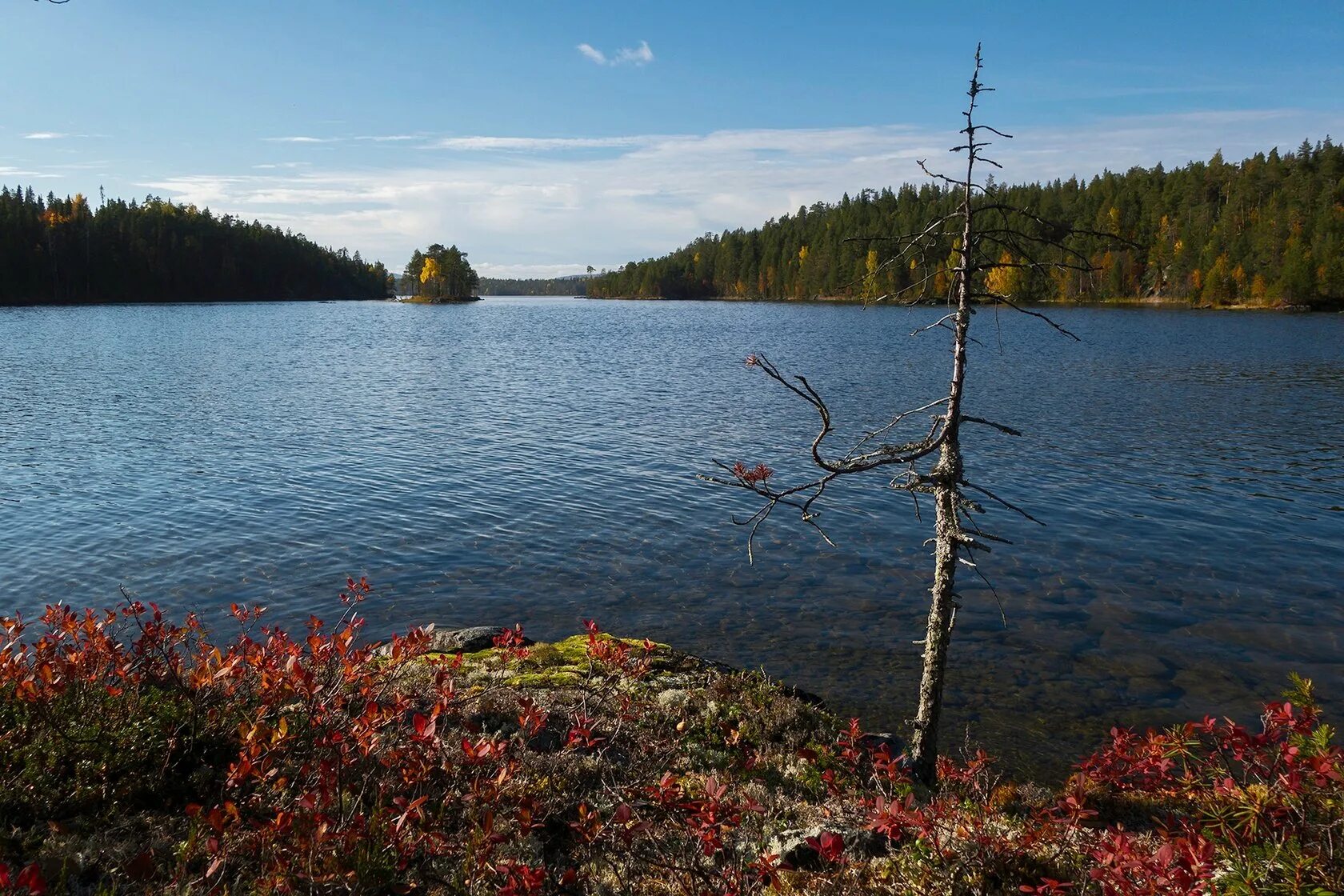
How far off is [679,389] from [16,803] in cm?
4117

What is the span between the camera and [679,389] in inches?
1809

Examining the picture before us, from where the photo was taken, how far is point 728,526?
20219 mm

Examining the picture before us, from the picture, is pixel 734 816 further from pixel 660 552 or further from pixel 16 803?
pixel 660 552

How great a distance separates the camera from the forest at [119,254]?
148 meters

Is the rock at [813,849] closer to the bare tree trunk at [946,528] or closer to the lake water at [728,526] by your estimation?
the bare tree trunk at [946,528]

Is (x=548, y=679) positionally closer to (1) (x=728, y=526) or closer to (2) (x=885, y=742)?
(2) (x=885, y=742)

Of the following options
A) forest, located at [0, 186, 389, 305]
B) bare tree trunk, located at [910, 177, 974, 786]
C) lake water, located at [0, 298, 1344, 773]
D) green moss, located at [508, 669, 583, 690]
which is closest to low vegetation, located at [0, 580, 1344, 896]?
bare tree trunk, located at [910, 177, 974, 786]

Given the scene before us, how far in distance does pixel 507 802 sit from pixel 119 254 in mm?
197625

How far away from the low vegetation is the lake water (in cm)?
456

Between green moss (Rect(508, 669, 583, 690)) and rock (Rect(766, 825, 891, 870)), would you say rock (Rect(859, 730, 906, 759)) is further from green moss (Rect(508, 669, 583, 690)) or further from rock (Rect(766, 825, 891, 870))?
green moss (Rect(508, 669, 583, 690))

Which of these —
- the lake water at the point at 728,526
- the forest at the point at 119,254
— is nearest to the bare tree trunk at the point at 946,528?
the lake water at the point at 728,526

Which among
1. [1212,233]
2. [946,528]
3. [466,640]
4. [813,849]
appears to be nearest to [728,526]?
[466,640]

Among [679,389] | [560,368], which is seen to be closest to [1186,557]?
[679,389]

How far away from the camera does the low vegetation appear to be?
487 cm
